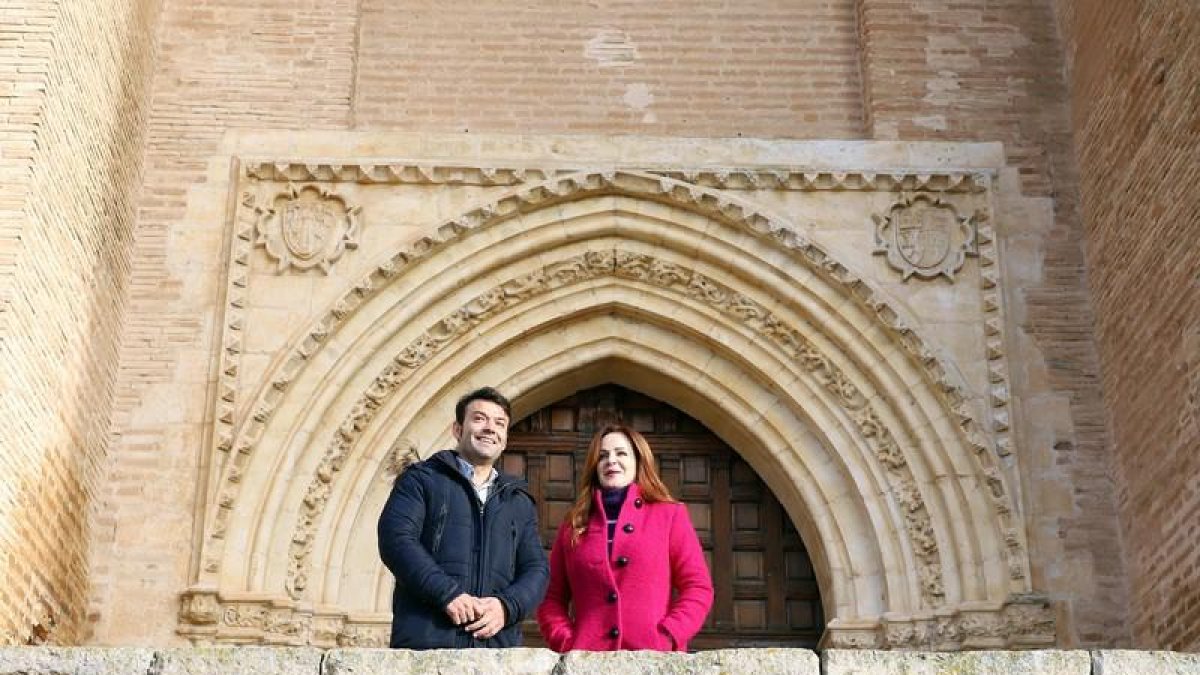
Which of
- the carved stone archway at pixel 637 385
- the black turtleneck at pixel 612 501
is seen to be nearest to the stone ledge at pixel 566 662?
the black turtleneck at pixel 612 501

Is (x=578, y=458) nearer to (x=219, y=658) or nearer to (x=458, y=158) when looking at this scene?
(x=458, y=158)

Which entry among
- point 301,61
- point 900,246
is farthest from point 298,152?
point 900,246

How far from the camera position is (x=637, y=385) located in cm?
1032

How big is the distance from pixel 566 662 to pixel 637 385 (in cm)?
478

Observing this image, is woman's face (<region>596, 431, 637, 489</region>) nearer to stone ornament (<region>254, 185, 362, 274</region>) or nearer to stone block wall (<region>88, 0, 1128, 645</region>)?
stone block wall (<region>88, 0, 1128, 645</region>)

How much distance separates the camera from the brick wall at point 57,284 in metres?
8.23

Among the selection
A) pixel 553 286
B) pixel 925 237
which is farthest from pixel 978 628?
pixel 553 286

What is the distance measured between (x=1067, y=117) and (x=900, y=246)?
126cm

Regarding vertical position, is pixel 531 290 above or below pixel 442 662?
above

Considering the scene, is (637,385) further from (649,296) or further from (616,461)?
(616,461)

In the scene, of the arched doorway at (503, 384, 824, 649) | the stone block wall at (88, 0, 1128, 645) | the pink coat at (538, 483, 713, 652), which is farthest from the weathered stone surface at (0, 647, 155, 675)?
the arched doorway at (503, 384, 824, 649)

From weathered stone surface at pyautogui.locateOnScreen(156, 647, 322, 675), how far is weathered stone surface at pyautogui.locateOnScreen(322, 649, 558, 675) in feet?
0.21

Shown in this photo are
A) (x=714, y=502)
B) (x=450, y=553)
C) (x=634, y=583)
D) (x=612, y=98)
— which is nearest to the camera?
(x=450, y=553)

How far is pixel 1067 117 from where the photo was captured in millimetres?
10406
